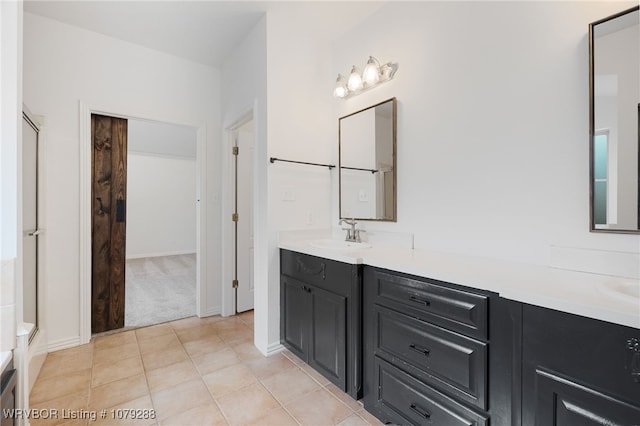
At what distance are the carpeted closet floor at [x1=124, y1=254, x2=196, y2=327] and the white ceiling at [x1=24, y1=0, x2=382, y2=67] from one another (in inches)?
105

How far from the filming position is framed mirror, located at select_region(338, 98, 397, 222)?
82.0 inches

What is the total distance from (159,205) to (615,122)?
7293 millimetres

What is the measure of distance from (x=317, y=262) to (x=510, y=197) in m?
1.14

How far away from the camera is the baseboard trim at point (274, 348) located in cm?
223

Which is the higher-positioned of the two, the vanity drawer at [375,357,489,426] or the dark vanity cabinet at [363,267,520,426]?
the dark vanity cabinet at [363,267,520,426]

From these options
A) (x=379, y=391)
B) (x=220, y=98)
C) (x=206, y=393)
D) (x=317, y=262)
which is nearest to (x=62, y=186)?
(x=220, y=98)

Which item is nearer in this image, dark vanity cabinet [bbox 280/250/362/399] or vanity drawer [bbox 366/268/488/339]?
vanity drawer [bbox 366/268/488/339]

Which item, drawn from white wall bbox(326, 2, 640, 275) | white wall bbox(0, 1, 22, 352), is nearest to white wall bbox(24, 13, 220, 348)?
white wall bbox(0, 1, 22, 352)

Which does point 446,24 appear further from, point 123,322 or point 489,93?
point 123,322

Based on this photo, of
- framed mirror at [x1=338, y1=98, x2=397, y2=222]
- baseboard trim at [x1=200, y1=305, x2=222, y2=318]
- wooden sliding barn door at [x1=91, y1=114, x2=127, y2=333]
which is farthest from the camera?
baseboard trim at [x1=200, y1=305, x2=222, y2=318]

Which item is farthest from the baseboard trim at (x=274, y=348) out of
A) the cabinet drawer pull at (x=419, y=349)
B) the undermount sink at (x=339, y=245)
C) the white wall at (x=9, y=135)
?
the white wall at (x=9, y=135)

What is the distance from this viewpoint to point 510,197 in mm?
1486

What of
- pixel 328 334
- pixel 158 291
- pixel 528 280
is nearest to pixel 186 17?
pixel 328 334

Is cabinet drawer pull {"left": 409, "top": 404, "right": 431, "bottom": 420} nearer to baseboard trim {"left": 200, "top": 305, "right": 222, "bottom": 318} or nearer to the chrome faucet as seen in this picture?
the chrome faucet
